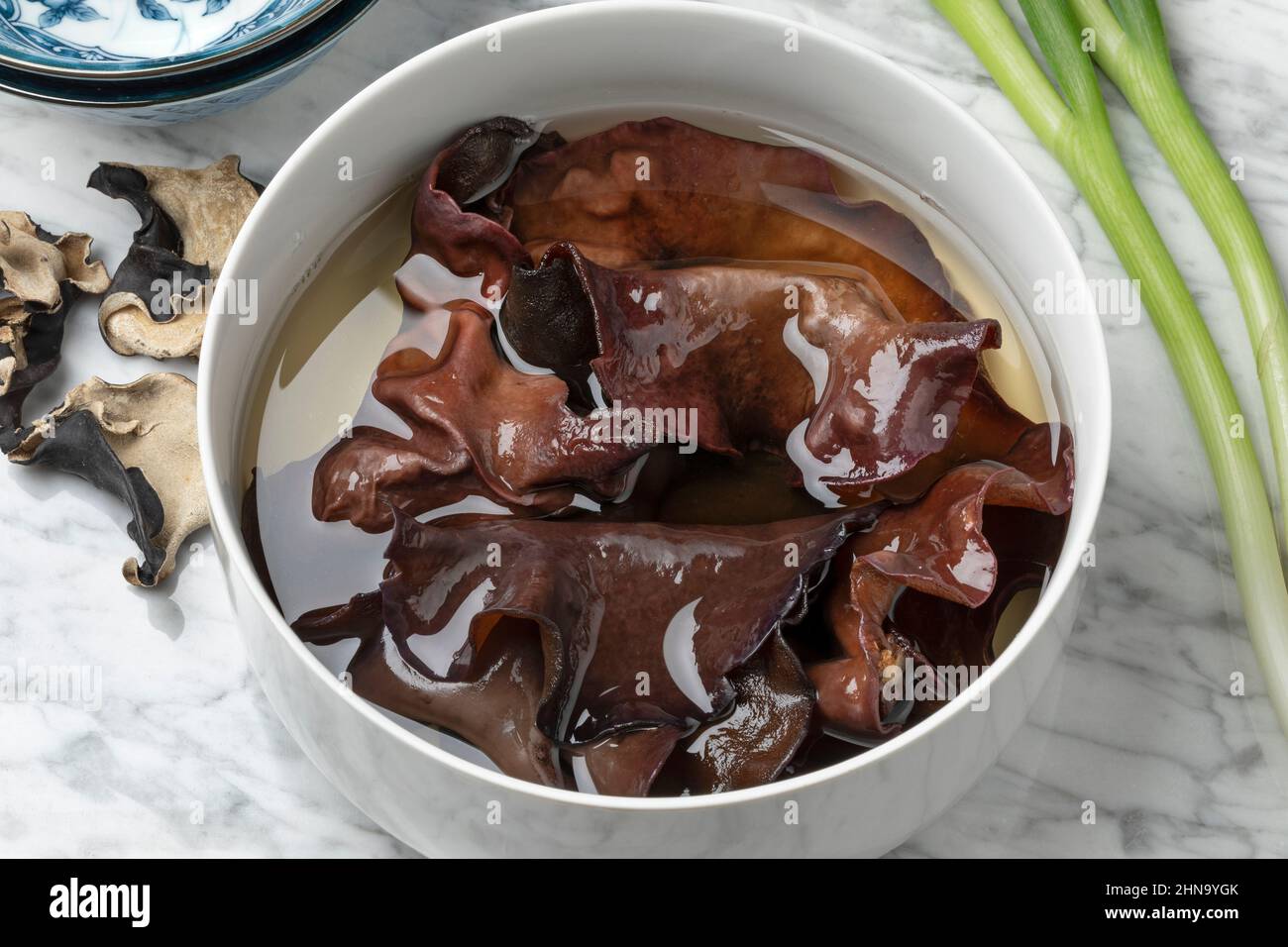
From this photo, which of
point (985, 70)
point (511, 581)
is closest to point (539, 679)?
point (511, 581)

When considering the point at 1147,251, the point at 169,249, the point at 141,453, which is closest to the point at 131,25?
the point at 169,249

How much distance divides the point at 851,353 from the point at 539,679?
24 cm

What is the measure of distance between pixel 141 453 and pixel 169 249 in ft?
0.50

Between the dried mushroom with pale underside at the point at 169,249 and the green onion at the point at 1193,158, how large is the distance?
0.64 meters

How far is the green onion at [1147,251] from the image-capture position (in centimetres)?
94

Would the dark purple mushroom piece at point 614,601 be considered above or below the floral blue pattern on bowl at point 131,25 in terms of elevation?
below

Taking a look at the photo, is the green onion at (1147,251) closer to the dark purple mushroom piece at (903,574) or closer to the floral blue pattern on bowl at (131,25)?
the dark purple mushroom piece at (903,574)

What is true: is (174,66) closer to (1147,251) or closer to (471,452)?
(471,452)

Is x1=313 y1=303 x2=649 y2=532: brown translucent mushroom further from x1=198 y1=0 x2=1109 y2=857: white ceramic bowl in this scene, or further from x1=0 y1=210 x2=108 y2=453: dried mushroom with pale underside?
x1=0 y1=210 x2=108 y2=453: dried mushroom with pale underside

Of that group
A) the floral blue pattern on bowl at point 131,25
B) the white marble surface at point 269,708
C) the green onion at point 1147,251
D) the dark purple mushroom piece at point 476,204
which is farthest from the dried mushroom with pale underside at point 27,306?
the green onion at point 1147,251

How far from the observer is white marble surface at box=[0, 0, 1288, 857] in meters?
0.91

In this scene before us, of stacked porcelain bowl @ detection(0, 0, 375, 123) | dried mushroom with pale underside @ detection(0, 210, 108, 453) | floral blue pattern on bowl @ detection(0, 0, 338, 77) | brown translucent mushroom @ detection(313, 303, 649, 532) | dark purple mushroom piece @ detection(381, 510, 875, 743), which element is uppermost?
floral blue pattern on bowl @ detection(0, 0, 338, 77)

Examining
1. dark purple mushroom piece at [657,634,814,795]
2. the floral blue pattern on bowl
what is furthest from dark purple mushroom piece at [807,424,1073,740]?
the floral blue pattern on bowl

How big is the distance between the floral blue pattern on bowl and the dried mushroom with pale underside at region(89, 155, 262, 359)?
9 cm
